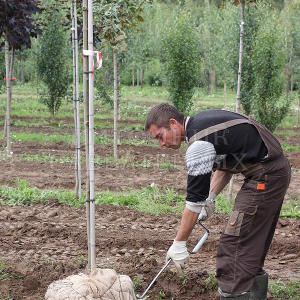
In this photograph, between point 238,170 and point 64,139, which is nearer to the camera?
point 238,170

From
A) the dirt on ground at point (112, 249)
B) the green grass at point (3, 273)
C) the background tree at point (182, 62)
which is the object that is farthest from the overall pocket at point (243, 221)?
the background tree at point (182, 62)

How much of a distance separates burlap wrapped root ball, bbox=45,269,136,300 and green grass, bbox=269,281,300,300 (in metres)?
1.44

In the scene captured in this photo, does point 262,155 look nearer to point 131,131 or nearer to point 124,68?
point 131,131

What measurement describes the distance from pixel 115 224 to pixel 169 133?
3381 millimetres

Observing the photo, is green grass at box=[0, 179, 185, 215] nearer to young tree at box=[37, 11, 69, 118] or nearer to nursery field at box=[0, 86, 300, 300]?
nursery field at box=[0, 86, 300, 300]

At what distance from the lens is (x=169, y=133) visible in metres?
3.64

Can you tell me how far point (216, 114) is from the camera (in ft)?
12.0

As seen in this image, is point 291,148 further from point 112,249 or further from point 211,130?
point 211,130

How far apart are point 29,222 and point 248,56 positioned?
10390 millimetres

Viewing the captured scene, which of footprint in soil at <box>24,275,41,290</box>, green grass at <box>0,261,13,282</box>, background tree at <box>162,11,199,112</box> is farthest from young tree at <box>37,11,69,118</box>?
footprint in soil at <box>24,275,41,290</box>

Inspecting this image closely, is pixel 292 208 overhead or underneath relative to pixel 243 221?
underneath

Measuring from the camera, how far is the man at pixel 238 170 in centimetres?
359

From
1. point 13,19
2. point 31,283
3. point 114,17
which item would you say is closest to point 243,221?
point 31,283

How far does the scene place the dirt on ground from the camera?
476cm
